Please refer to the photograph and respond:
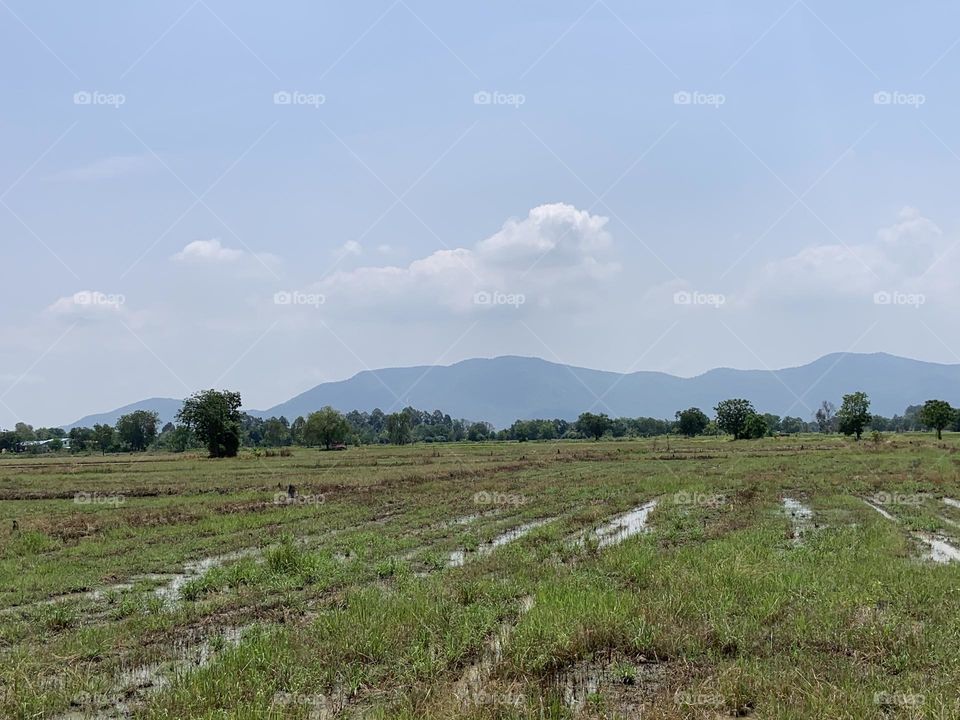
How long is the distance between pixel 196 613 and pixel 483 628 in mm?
5316

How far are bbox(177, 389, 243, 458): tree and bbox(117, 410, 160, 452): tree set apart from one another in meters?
77.1

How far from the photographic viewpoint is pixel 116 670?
8734mm

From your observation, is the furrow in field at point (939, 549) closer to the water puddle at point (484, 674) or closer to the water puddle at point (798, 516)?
the water puddle at point (798, 516)

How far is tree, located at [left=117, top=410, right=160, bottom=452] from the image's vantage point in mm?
155125

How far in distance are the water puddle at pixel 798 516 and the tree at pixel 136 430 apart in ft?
523

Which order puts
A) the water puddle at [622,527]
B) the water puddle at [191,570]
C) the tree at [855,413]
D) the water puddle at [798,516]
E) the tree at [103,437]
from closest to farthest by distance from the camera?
the water puddle at [191,570], the water puddle at [622,527], the water puddle at [798,516], the tree at [855,413], the tree at [103,437]

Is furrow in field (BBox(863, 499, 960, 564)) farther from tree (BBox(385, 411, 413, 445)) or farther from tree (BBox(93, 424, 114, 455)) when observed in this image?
tree (BBox(93, 424, 114, 455))

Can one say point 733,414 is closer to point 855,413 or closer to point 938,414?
point 855,413

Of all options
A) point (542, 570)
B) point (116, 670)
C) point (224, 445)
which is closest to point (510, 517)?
point (542, 570)

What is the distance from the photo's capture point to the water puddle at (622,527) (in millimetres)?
18406

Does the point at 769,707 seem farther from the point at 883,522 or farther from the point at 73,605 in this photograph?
the point at 883,522

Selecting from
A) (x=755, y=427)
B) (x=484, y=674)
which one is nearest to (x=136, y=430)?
(x=755, y=427)

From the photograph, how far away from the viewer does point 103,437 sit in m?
156

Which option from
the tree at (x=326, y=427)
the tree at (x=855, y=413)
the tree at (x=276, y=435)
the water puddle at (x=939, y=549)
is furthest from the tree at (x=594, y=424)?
the water puddle at (x=939, y=549)
